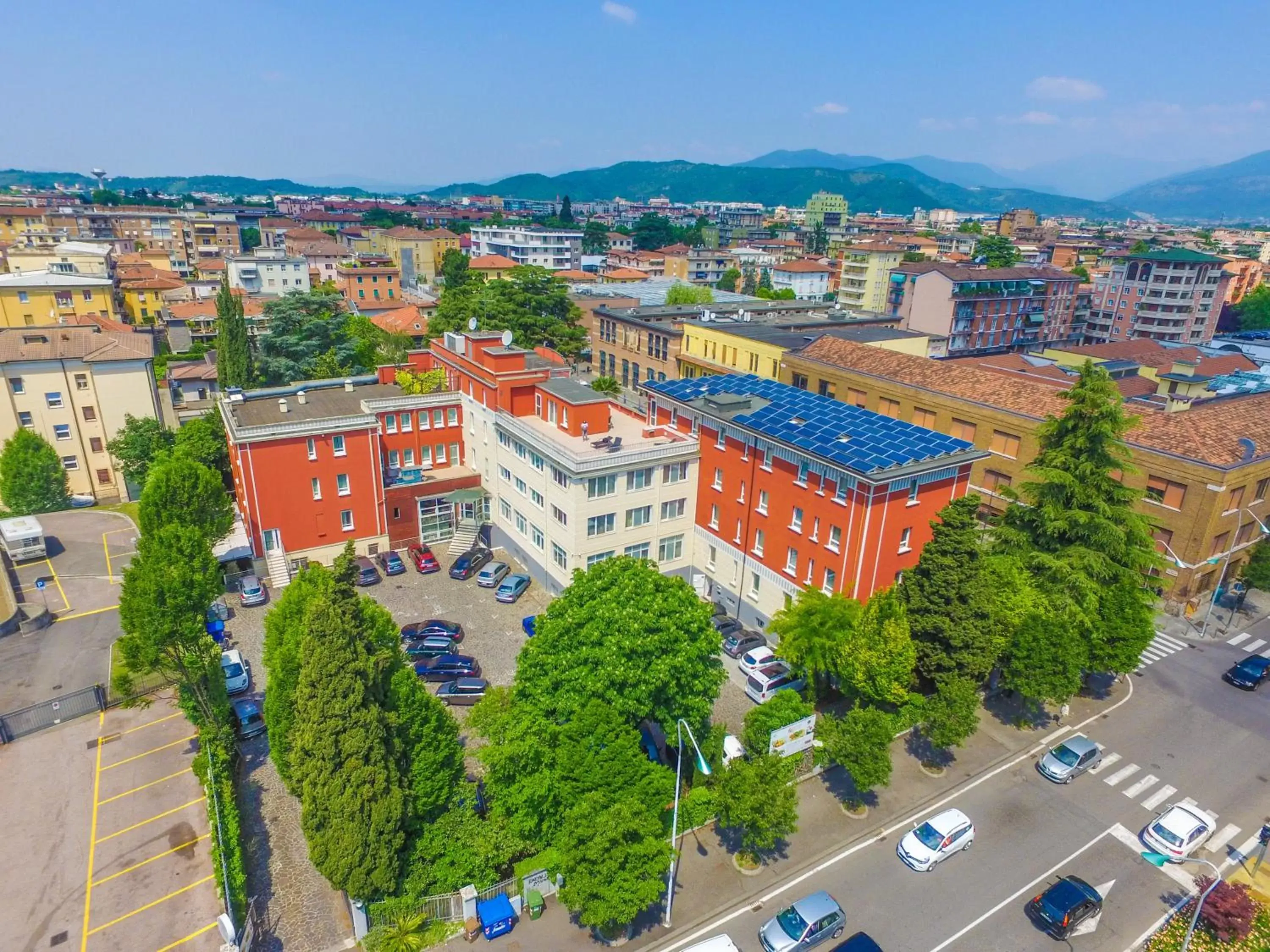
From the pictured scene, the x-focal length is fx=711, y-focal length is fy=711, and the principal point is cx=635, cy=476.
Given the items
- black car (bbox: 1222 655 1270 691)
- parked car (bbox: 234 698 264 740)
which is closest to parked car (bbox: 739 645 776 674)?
parked car (bbox: 234 698 264 740)

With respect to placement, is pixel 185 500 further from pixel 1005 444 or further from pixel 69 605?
pixel 1005 444

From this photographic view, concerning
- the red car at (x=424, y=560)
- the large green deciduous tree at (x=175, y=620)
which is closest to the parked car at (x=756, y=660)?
the red car at (x=424, y=560)

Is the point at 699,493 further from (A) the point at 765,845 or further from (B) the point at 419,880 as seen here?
(B) the point at 419,880

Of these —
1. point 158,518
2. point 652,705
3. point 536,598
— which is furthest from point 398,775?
point 158,518

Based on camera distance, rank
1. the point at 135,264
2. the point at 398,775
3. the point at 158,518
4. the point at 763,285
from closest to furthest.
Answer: the point at 398,775
the point at 158,518
the point at 135,264
the point at 763,285

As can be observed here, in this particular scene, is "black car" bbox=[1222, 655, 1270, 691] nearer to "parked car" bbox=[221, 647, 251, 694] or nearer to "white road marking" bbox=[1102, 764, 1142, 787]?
"white road marking" bbox=[1102, 764, 1142, 787]

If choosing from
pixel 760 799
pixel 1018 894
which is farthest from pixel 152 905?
pixel 1018 894
